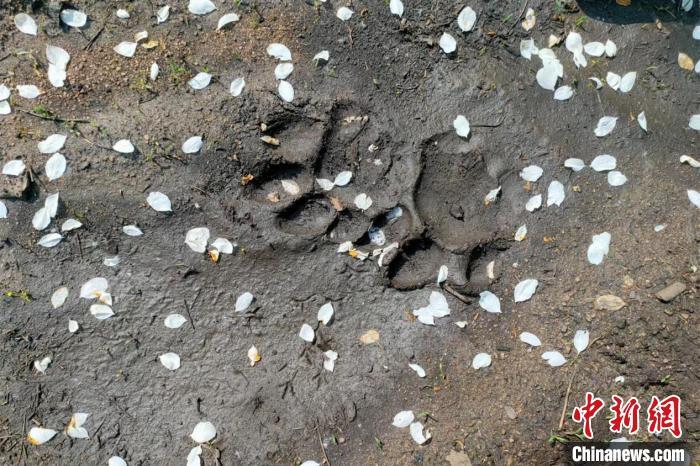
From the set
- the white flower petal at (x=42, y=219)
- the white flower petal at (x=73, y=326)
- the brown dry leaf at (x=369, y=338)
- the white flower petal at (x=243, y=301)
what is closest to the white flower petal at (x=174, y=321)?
the white flower petal at (x=243, y=301)

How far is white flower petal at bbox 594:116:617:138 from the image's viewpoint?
187 cm

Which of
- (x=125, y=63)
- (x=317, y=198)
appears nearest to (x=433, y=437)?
(x=317, y=198)

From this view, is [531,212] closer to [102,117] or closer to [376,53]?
[376,53]

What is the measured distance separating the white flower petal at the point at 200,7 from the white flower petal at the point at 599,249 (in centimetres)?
157

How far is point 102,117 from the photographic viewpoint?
5.93 ft

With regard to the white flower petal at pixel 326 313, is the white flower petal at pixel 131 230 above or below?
above

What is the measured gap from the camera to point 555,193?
1869 mm

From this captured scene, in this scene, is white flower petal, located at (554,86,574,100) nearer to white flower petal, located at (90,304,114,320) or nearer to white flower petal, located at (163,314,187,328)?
white flower petal, located at (163,314,187,328)

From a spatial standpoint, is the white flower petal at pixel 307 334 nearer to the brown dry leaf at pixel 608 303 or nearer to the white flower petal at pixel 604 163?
the brown dry leaf at pixel 608 303

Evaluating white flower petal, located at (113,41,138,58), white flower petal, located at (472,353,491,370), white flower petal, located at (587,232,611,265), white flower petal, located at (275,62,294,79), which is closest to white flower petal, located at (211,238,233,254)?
white flower petal, located at (275,62,294,79)

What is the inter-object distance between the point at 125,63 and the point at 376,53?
87cm

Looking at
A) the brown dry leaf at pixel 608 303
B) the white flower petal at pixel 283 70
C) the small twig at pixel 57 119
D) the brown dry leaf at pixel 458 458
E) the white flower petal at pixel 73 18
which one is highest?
the white flower petal at pixel 73 18

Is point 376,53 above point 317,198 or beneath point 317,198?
above

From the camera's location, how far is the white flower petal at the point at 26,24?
1.80 metres
